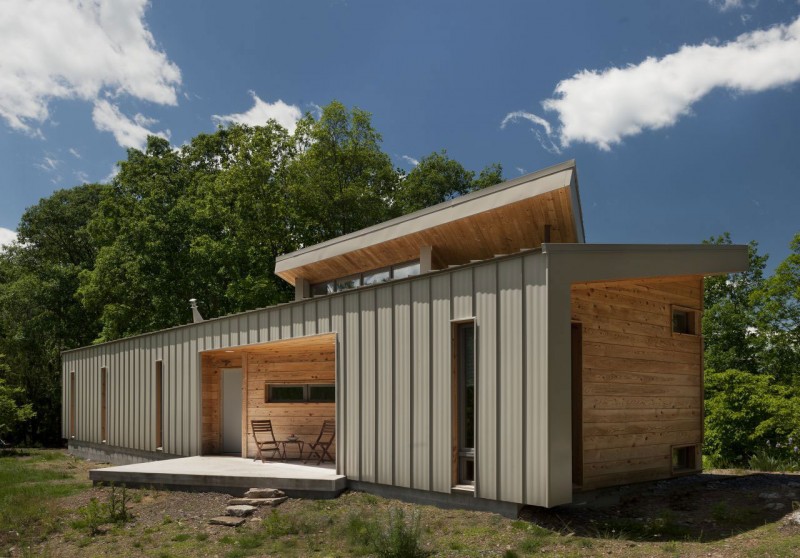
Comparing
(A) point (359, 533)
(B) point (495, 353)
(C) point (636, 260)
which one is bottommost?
(A) point (359, 533)

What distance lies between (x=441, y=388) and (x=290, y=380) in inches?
227

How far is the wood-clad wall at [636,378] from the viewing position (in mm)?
9422

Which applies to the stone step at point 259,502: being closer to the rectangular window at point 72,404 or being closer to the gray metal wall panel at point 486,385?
the gray metal wall panel at point 486,385

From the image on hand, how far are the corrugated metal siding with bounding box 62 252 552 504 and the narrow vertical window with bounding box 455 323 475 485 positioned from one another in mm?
150

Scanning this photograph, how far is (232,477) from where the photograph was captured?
1133cm

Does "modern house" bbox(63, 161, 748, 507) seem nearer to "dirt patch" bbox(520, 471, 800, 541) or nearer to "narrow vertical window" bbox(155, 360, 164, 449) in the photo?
"dirt patch" bbox(520, 471, 800, 541)

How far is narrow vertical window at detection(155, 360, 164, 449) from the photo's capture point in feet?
54.8

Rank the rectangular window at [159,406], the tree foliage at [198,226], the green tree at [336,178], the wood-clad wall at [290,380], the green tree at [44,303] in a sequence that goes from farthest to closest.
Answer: the green tree at [44,303]
the green tree at [336,178]
the tree foliage at [198,226]
the rectangular window at [159,406]
the wood-clad wall at [290,380]

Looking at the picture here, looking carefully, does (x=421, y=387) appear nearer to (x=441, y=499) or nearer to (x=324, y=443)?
(x=441, y=499)

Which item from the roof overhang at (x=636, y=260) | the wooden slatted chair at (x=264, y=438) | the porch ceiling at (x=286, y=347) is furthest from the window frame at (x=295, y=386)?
the roof overhang at (x=636, y=260)

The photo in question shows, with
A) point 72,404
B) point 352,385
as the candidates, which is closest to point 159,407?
point 72,404

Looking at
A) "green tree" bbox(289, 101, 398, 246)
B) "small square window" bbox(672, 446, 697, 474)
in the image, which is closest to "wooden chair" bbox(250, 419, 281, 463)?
"small square window" bbox(672, 446, 697, 474)

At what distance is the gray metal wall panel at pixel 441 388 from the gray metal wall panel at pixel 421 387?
0.10 meters

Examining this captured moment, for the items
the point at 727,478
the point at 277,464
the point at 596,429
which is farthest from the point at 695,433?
the point at 277,464
